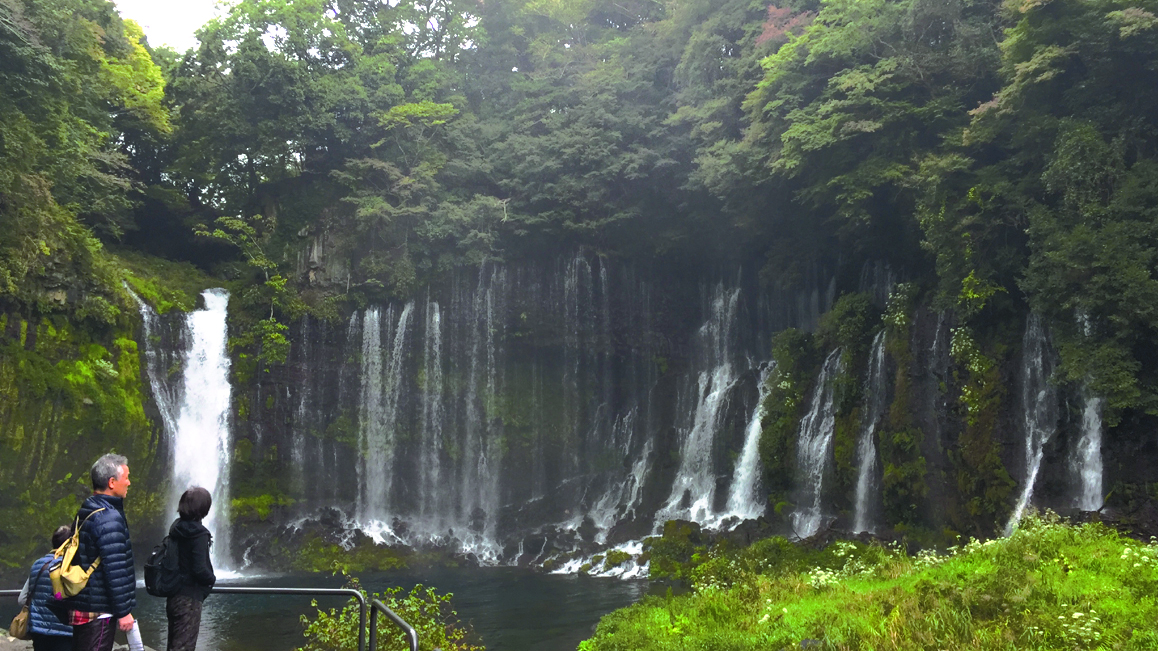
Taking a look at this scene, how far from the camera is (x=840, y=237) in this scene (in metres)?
20.9

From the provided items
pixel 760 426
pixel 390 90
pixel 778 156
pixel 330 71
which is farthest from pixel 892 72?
pixel 330 71

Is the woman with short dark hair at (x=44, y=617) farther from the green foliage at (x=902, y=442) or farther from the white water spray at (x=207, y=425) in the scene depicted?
the white water spray at (x=207, y=425)

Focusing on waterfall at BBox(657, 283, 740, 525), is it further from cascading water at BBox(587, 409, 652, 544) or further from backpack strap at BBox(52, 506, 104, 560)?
A: backpack strap at BBox(52, 506, 104, 560)

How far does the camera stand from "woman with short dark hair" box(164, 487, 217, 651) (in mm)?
4578

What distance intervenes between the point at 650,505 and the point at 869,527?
6444 millimetres

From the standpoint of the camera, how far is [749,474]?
19906 millimetres

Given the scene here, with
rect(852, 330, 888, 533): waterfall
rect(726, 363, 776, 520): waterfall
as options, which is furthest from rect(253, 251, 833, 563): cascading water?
rect(852, 330, 888, 533): waterfall

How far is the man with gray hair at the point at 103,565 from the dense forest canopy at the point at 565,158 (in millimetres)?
13352

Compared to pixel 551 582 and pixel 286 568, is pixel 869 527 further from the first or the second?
pixel 286 568

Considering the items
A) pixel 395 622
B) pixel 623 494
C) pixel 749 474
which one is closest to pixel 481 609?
pixel 749 474

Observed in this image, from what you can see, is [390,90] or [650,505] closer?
[650,505]

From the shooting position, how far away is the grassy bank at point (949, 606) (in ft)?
19.8

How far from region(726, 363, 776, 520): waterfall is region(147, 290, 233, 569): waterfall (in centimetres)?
1218

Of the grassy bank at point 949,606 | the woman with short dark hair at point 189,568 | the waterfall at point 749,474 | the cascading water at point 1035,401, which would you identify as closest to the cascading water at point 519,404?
the waterfall at point 749,474
